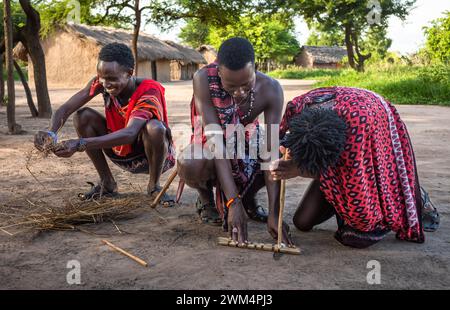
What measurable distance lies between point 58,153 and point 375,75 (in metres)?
14.9

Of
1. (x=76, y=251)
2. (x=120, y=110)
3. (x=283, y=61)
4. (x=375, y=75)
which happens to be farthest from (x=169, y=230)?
(x=283, y=61)

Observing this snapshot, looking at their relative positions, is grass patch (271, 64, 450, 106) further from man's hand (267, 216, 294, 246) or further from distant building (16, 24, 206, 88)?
distant building (16, 24, 206, 88)

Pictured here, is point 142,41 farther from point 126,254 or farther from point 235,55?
point 126,254

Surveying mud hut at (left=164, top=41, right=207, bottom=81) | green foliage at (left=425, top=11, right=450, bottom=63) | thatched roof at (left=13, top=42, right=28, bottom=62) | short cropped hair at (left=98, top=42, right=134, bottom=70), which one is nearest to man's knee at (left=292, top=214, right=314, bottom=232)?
short cropped hair at (left=98, top=42, right=134, bottom=70)

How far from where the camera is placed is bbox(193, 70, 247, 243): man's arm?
244 cm

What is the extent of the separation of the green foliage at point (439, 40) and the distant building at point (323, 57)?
2710cm

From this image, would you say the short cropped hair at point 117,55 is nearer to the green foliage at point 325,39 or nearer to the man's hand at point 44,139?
the man's hand at point 44,139

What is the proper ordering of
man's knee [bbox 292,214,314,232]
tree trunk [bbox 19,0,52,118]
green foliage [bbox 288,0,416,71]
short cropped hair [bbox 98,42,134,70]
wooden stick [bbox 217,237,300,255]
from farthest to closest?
green foliage [bbox 288,0,416,71] < tree trunk [bbox 19,0,52,118] < short cropped hair [bbox 98,42,134,70] < man's knee [bbox 292,214,314,232] < wooden stick [bbox 217,237,300,255]

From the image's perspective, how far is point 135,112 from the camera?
315cm

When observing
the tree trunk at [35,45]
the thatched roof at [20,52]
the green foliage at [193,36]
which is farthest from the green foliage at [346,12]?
the green foliage at [193,36]

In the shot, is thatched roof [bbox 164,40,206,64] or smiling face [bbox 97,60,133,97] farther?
thatched roof [bbox 164,40,206,64]

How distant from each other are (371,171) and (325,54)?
4673 centimetres

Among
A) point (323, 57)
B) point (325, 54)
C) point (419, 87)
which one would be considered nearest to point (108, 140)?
Result: point (419, 87)

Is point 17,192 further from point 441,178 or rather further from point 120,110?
point 441,178
